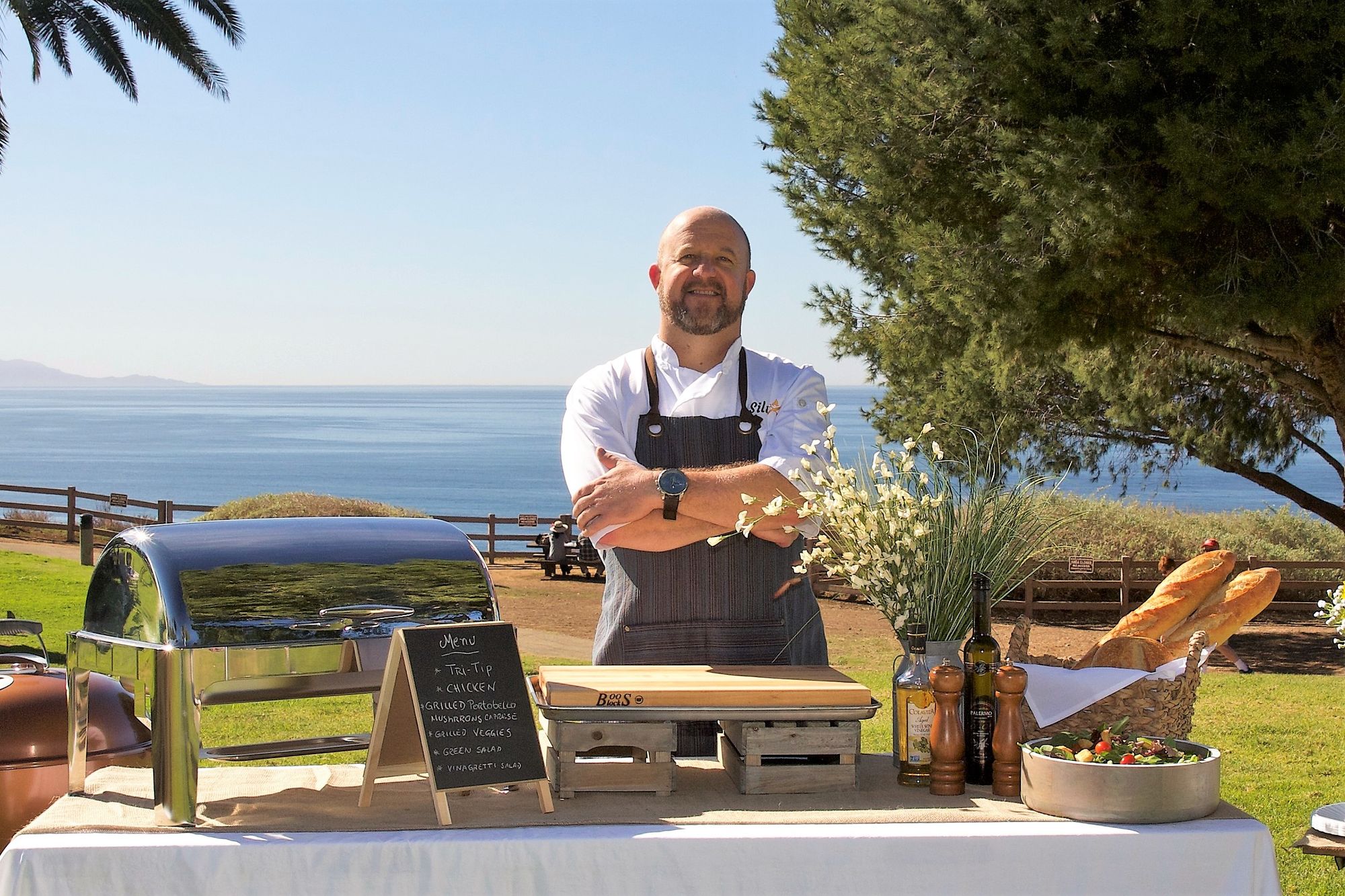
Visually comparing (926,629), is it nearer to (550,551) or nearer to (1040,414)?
(1040,414)

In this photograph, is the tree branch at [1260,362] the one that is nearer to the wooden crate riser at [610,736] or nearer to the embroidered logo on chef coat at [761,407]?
the embroidered logo on chef coat at [761,407]

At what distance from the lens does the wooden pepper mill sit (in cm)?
Result: 225

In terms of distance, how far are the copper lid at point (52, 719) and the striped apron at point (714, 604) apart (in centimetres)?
106

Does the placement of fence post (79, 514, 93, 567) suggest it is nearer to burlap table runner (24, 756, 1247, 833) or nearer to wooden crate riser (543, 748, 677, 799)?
burlap table runner (24, 756, 1247, 833)

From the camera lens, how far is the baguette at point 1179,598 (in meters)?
2.79

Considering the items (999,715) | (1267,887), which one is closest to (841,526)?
(999,715)

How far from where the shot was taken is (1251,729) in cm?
909

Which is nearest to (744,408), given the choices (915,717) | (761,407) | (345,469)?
(761,407)

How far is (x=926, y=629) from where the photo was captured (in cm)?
234

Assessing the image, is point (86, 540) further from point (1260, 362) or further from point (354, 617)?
point (354, 617)

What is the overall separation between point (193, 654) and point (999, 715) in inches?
58.5

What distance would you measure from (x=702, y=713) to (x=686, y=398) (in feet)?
3.36

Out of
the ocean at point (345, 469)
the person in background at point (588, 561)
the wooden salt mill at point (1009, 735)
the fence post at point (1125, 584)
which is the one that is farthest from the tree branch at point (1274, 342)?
the ocean at point (345, 469)

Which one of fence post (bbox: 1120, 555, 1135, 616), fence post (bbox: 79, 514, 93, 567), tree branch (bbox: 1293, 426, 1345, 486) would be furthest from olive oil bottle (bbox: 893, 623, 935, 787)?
fence post (bbox: 79, 514, 93, 567)
